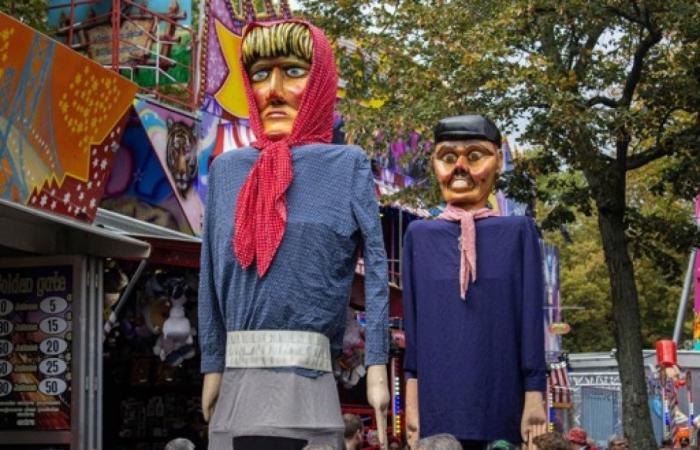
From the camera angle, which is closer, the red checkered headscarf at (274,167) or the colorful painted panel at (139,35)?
the red checkered headscarf at (274,167)

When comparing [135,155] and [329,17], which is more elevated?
[329,17]

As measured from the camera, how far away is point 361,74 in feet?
51.0

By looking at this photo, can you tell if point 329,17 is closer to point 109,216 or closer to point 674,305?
point 109,216

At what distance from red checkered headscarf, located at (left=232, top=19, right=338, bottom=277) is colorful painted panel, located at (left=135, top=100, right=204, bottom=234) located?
23.5 ft

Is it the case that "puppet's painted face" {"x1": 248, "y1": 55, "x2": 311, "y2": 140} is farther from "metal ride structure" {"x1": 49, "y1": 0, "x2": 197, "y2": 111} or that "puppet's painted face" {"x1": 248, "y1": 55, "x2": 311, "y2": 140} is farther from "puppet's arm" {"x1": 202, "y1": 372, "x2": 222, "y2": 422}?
"metal ride structure" {"x1": 49, "y1": 0, "x2": 197, "y2": 111}

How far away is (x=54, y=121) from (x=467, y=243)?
353 cm

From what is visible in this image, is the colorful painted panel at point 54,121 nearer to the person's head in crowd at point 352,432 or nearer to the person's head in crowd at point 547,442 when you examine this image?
the person's head in crowd at point 352,432

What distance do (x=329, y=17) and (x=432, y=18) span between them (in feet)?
4.36

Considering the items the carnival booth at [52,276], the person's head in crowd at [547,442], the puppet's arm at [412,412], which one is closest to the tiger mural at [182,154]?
the carnival booth at [52,276]

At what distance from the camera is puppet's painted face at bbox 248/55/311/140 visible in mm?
5758

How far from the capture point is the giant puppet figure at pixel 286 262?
5.39 meters

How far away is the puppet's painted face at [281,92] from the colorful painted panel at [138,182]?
7105mm

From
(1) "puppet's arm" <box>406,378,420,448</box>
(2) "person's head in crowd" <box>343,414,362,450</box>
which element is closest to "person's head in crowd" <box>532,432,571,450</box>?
(1) "puppet's arm" <box>406,378,420,448</box>

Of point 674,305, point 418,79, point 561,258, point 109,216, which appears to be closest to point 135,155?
point 109,216
